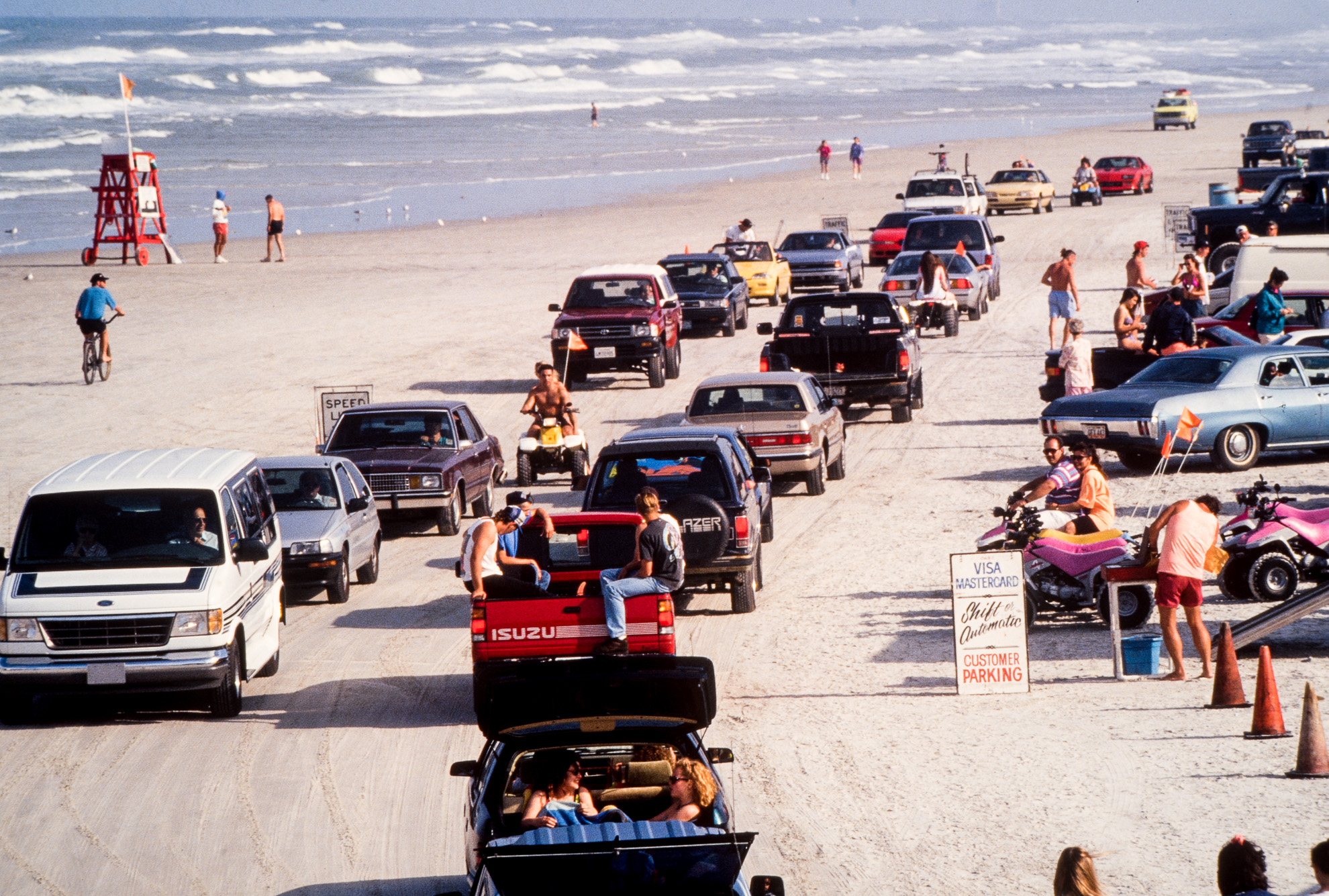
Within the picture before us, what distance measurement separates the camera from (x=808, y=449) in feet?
65.6

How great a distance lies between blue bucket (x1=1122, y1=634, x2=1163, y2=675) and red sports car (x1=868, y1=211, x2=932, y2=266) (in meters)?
31.5

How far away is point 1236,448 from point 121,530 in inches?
528

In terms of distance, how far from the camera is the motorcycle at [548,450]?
21.6m

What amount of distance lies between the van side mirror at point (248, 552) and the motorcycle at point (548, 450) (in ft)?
29.2

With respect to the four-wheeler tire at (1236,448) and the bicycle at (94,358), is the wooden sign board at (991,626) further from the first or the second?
the bicycle at (94,358)

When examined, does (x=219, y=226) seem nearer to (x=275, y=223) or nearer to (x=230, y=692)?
(x=275, y=223)

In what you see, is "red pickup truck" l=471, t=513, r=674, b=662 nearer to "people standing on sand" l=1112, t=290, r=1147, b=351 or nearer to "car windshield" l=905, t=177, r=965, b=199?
"people standing on sand" l=1112, t=290, r=1147, b=351

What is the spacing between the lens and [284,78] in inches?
5025

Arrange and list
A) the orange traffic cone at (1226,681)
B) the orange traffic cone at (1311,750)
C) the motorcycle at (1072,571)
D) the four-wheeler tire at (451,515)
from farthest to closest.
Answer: the four-wheeler tire at (451,515) < the motorcycle at (1072,571) < the orange traffic cone at (1226,681) < the orange traffic cone at (1311,750)

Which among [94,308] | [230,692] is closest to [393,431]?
[230,692]

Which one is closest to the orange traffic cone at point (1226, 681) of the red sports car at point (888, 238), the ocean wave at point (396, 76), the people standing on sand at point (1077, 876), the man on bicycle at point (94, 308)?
the people standing on sand at point (1077, 876)

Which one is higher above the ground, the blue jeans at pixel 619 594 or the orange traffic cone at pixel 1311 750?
the blue jeans at pixel 619 594

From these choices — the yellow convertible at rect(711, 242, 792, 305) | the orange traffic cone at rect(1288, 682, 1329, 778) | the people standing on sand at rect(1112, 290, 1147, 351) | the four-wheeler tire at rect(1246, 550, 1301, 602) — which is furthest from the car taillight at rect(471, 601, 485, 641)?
the yellow convertible at rect(711, 242, 792, 305)

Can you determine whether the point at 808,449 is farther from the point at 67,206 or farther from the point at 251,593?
the point at 67,206
